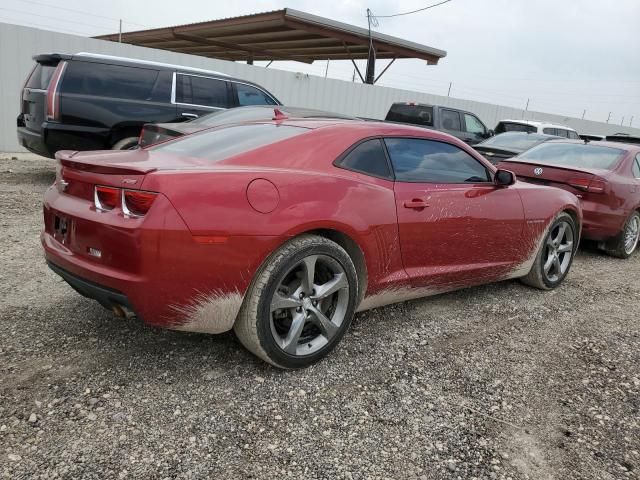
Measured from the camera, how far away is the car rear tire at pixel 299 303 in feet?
8.70

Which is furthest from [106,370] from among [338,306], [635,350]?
[635,350]

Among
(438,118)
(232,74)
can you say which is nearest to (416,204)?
(438,118)

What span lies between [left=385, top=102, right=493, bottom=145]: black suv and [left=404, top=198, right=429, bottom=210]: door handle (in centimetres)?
792

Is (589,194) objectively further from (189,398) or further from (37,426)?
(37,426)

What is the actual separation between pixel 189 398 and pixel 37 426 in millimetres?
655

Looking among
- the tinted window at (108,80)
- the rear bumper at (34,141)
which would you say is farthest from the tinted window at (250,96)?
the rear bumper at (34,141)

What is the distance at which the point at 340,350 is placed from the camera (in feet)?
10.5

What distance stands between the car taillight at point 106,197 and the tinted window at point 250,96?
6208mm

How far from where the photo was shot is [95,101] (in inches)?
265

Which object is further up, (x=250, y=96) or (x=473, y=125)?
(x=473, y=125)

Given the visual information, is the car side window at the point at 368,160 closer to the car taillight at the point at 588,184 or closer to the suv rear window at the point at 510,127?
the car taillight at the point at 588,184

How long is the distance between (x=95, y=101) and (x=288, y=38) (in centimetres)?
1049

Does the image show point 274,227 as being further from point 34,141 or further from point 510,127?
point 510,127

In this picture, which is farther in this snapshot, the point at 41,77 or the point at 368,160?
the point at 41,77
